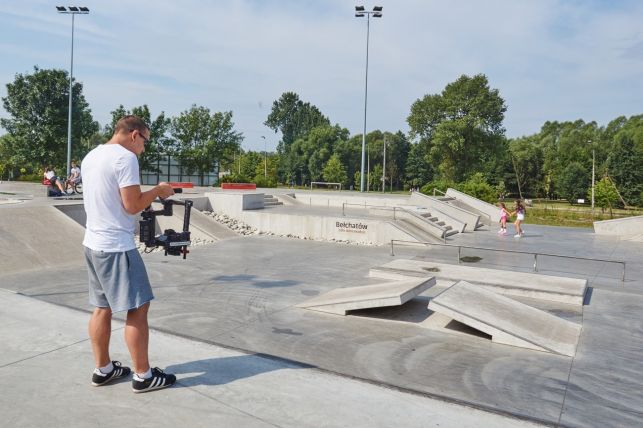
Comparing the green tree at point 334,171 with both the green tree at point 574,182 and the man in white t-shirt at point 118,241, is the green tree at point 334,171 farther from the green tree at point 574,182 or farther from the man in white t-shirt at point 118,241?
the man in white t-shirt at point 118,241

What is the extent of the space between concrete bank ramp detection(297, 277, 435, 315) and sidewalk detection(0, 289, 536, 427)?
2970 mm

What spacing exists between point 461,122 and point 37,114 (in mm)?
40495

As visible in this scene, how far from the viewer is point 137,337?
3.84 m

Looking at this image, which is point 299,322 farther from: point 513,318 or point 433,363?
point 513,318

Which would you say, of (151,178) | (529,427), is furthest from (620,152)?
(529,427)

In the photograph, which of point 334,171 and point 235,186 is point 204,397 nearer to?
point 235,186

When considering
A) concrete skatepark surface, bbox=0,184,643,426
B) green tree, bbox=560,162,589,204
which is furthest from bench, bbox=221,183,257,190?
green tree, bbox=560,162,589,204

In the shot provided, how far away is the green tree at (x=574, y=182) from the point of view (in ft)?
200

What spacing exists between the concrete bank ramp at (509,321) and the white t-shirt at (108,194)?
4.78 m

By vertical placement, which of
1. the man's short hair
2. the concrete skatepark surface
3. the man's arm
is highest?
the man's short hair

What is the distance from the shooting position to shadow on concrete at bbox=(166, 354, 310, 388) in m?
4.26

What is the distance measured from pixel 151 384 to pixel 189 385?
331mm

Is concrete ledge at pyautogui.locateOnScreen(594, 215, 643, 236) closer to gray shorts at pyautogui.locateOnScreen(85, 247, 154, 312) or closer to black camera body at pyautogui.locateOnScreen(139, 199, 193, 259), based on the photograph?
black camera body at pyautogui.locateOnScreen(139, 199, 193, 259)

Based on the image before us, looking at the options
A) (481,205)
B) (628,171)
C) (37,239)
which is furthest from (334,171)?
(37,239)
